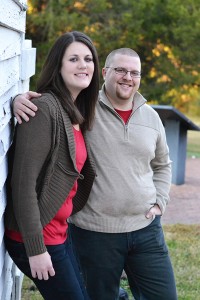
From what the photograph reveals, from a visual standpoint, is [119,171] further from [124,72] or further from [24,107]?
[24,107]

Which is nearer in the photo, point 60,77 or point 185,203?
point 60,77

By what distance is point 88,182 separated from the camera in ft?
11.8

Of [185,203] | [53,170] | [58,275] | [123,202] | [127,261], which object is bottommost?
[185,203]

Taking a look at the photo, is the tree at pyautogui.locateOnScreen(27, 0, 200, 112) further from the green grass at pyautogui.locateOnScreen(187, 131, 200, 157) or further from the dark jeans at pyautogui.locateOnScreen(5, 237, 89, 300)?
the dark jeans at pyautogui.locateOnScreen(5, 237, 89, 300)

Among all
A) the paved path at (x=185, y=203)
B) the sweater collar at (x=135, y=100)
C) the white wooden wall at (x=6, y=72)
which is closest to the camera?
the white wooden wall at (x=6, y=72)

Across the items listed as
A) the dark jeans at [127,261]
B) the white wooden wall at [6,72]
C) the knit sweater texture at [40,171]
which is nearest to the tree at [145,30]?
the white wooden wall at [6,72]

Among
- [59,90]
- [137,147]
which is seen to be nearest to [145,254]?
[137,147]

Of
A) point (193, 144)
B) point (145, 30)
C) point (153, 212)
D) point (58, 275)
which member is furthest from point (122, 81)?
point (193, 144)

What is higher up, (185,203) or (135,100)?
(135,100)

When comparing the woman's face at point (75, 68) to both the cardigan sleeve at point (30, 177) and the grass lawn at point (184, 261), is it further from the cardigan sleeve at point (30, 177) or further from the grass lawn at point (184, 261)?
the grass lawn at point (184, 261)

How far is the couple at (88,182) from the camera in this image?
2.95 m

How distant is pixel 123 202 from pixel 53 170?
852mm

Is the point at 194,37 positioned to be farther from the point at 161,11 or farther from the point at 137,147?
the point at 137,147

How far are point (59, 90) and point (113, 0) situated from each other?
16.0m
